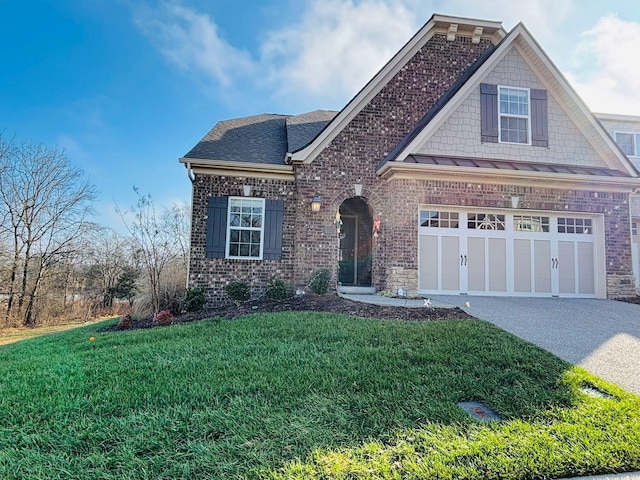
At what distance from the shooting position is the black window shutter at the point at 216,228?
1034 cm

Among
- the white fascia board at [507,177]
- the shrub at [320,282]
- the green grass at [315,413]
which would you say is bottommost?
the green grass at [315,413]

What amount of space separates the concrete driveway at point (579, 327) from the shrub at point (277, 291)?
3781mm

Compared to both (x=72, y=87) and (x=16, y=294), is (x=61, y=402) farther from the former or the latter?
(x=16, y=294)

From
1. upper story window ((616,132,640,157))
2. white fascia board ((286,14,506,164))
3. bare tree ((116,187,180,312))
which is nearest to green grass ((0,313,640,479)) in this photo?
bare tree ((116,187,180,312))

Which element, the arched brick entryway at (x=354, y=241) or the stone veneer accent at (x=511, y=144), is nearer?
the stone veneer accent at (x=511, y=144)

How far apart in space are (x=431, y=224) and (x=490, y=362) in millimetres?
5728

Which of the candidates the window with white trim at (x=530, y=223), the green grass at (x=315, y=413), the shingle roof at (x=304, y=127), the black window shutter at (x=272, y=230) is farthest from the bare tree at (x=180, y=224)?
the window with white trim at (x=530, y=223)

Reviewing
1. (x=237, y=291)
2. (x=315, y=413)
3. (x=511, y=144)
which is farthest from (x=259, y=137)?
(x=315, y=413)

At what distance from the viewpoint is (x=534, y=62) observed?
10.6 metres

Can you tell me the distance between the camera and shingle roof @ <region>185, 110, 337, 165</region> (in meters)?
10.7

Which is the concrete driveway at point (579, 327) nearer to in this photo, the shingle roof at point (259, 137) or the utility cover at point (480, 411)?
the utility cover at point (480, 411)

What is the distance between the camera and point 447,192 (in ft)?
32.1

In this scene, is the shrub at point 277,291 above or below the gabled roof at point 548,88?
below

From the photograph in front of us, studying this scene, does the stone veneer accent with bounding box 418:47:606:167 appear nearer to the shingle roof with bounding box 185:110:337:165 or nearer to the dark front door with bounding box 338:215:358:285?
the dark front door with bounding box 338:215:358:285
